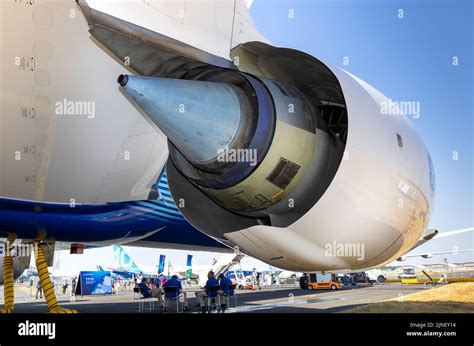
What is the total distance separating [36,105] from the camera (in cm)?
397

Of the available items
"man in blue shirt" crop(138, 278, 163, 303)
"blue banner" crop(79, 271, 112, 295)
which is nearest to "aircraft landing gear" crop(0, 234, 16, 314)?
"man in blue shirt" crop(138, 278, 163, 303)

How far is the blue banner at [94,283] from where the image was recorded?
30.9 m

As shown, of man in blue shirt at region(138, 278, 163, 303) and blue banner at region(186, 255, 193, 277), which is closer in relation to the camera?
man in blue shirt at region(138, 278, 163, 303)

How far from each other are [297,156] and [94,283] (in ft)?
103

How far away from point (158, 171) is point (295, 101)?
91.1 inches

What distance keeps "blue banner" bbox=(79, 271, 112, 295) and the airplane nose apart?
30.3 meters

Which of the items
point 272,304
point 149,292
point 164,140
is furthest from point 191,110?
point 149,292

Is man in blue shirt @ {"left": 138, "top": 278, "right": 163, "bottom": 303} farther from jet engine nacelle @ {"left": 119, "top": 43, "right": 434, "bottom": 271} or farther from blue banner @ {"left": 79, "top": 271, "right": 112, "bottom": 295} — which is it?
blue banner @ {"left": 79, "top": 271, "right": 112, "bottom": 295}

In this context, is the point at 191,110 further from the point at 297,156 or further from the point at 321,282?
the point at 321,282

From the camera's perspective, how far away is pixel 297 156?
3.28 m

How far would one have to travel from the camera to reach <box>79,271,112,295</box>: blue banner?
101 ft

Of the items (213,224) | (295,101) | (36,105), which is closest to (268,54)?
(295,101)
